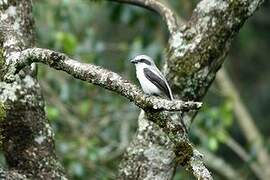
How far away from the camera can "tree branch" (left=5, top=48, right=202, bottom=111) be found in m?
4.01

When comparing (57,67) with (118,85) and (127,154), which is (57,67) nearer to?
(118,85)

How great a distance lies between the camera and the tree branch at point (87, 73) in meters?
4.01

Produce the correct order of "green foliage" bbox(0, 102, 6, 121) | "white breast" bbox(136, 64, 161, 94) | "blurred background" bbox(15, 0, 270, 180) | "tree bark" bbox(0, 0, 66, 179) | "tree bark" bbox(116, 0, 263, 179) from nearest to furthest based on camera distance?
"green foliage" bbox(0, 102, 6, 121) < "tree bark" bbox(0, 0, 66, 179) < "tree bark" bbox(116, 0, 263, 179) < "white breast" bbox(136, 64, 161, 94) < "blurred background" bbox(15, 0, 270, 180)

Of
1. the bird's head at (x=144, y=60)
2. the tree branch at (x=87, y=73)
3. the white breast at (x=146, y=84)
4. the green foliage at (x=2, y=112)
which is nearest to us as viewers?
the tree branch at (x=87, y=73)

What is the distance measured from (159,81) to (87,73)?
994 millimetres

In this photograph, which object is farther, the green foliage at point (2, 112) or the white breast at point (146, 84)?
the white breast at point (146, 84)

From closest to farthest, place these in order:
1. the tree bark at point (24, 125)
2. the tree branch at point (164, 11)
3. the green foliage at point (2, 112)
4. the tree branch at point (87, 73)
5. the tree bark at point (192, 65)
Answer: the tree branch at point (87, 73) → the green foliage at point (2, 112) → the tree bark at point (24, 125) → the tree bark at point (192, 65) → the tree branch at point (164, 11)

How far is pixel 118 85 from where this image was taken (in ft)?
13.5

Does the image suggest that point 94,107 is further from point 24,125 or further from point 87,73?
point 87,73

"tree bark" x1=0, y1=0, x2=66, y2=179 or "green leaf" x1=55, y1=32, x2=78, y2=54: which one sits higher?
"green leaf" x1=55, y1=32, x2=78, y2=54

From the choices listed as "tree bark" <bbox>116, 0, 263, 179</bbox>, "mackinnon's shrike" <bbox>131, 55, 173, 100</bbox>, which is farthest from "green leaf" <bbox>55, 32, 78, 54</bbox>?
"tree bark" <bbox>116, 0, 263, 179</bbox>

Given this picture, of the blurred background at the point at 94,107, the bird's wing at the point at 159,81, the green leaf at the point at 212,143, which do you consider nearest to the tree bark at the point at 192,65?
the bird's wing at the point at 159,81

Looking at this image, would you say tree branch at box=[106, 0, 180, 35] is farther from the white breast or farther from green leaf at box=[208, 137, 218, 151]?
green leaf at box=[208, 137, 218, 151]

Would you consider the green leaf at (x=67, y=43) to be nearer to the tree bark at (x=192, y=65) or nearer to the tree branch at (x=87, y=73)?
the tree bark at (x=192, y=65)
